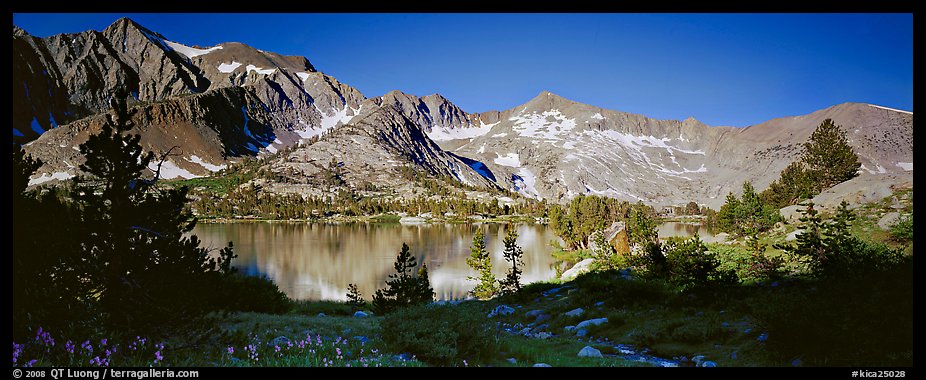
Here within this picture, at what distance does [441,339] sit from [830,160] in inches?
1388

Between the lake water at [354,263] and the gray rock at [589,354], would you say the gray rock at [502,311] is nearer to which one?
the gray rock at [589,354]

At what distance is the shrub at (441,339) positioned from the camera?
33.1 feet

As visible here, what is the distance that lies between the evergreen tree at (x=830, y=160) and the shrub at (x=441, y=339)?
28.9 meters

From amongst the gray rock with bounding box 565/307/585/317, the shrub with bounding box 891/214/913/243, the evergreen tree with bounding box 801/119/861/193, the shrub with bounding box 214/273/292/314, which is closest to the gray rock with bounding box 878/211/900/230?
the shrub with bounding box 891/214/913/243

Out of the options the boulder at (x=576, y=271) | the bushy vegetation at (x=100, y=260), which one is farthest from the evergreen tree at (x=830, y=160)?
the bushy vegetation at (x=100, y=260)

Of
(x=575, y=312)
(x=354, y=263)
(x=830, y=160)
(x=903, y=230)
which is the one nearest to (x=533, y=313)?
(x=575, y=312)

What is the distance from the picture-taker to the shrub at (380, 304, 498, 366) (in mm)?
10086

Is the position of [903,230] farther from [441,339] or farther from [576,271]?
[576,271]

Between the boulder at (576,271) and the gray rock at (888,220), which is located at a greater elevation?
the gray rock at (888,220)

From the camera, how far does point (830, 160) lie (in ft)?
102
